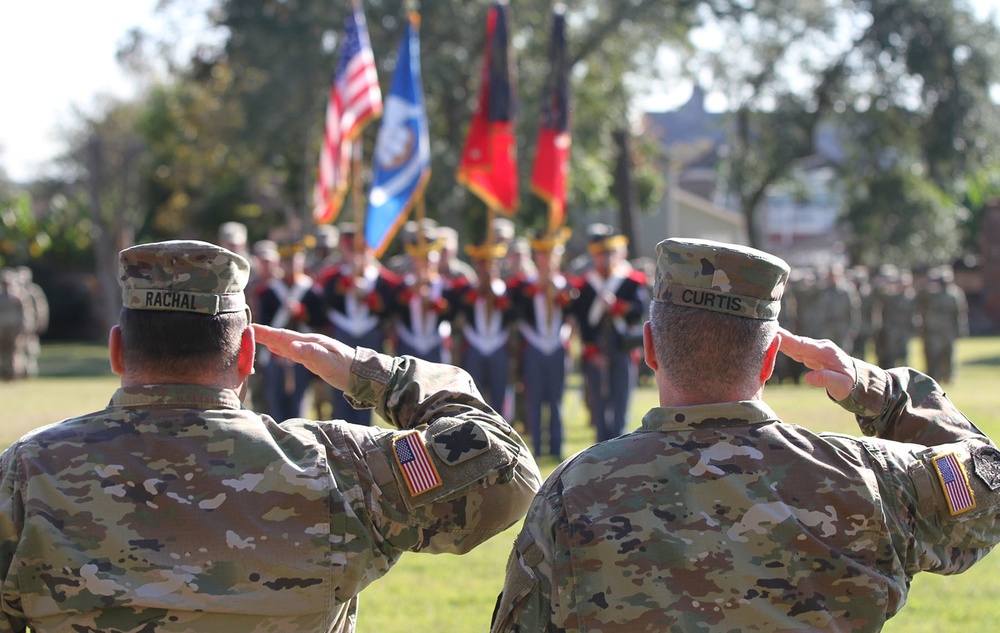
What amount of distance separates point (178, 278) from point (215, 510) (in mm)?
501

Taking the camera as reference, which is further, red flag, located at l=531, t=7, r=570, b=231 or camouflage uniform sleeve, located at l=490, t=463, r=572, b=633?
red flag, located at l=531, t=7, r=570, b=231

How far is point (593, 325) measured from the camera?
11.2 metres

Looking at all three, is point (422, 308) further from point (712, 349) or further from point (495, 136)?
point (712, 349)

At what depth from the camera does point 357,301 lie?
455 inches

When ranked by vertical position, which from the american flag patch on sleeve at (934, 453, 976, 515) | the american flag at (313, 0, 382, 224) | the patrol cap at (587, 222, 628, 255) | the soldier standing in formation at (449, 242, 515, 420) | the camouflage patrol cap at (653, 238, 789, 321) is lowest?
the soldier standing in formation at (449, 242, 515, 420)

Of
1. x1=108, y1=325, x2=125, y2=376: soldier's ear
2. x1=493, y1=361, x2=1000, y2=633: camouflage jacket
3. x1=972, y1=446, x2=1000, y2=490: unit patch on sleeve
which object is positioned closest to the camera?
x1=493, y1=361, x2=1000, y2=633: camouflage jacket

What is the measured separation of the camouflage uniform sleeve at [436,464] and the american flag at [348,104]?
9988 millimetres

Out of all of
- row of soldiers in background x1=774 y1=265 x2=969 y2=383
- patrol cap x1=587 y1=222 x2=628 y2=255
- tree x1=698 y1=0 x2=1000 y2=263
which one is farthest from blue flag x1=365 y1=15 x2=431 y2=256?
tree x1=698 y1=0 x2=1000 y2=263

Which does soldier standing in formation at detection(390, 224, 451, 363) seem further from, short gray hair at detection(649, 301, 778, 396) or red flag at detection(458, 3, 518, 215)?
short gray hair at detection(649, 301, 778, 396)

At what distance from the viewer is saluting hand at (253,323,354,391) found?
277 cm

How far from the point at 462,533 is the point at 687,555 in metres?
0.52

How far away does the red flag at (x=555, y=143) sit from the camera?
1222 cm

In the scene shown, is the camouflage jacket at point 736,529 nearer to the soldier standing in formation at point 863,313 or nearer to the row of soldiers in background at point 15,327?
the row of soldiers in background at point 15,327

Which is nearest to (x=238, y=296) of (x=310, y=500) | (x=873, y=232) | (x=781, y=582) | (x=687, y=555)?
(x=310, y=500)
